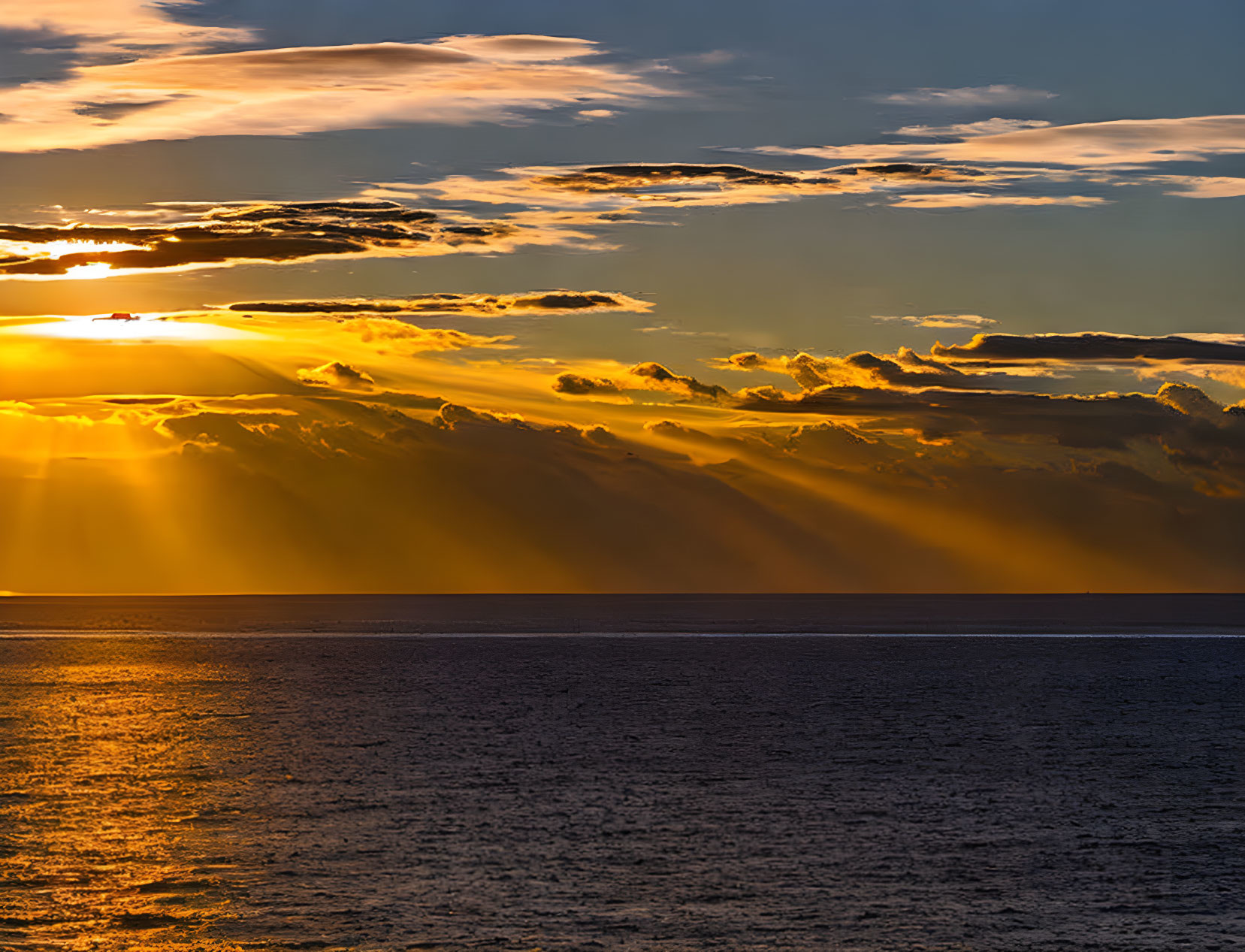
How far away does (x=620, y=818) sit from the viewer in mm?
16266

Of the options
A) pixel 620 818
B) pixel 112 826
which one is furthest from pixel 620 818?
pixel 112 826

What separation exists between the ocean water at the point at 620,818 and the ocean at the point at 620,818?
0.17 feet

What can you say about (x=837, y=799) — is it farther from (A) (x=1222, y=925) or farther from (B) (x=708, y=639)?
(B) (x=708, y=639)

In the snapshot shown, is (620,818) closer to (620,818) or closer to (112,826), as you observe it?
(620,818)

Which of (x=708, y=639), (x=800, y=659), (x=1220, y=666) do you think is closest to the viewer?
(x=1220, y=666)

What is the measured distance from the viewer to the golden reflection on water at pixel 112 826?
1146 cm

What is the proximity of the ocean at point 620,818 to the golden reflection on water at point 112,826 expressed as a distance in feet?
0.18

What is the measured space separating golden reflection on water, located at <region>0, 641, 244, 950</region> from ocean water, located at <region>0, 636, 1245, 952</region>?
55 millimetres

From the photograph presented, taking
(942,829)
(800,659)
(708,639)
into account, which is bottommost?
(708,639)

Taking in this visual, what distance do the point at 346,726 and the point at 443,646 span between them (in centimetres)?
2899

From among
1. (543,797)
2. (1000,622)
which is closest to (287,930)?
(543,797)

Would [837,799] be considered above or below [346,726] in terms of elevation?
above

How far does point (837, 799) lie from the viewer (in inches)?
695

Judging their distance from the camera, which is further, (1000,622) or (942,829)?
(1000,622)
